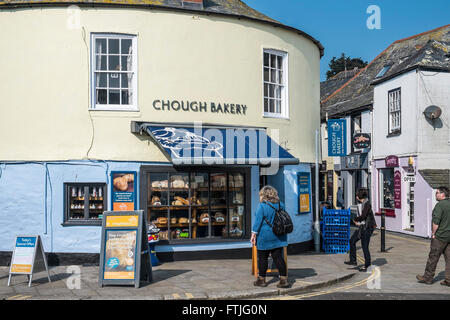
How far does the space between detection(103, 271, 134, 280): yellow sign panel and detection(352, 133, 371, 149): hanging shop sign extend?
52.9ft

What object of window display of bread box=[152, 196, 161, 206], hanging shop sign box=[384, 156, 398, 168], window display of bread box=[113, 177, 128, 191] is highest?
hanging shop sign box=[384, 156, 398, 168]

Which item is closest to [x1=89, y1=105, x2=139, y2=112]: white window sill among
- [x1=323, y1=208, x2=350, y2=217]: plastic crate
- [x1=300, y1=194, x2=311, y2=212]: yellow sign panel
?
[x1=300, y1=194, x2=311, y2=212]: yellow sign panel

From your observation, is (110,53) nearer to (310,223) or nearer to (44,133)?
(44,133)

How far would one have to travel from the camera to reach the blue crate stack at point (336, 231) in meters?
14.0

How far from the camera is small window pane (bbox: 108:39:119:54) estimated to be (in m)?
12.3

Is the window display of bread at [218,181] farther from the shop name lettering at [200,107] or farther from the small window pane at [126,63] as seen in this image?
the small window pane at [126,63]

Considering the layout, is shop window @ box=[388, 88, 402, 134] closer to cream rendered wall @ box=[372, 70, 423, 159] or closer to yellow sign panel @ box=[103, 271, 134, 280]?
cream rendered wall @ box=[372, 70, 423, 159]

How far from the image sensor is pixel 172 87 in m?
12.5

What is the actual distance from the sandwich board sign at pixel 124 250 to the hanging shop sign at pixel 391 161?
1348cm

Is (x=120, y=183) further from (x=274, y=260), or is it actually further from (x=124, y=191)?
(x=274, y=260)

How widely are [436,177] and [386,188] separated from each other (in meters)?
3.73

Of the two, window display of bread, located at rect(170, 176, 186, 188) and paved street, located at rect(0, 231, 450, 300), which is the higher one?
window display of bread, located at rect(170, 176, 186, 188)

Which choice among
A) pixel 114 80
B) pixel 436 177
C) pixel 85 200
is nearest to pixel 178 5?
pixel 114 80
